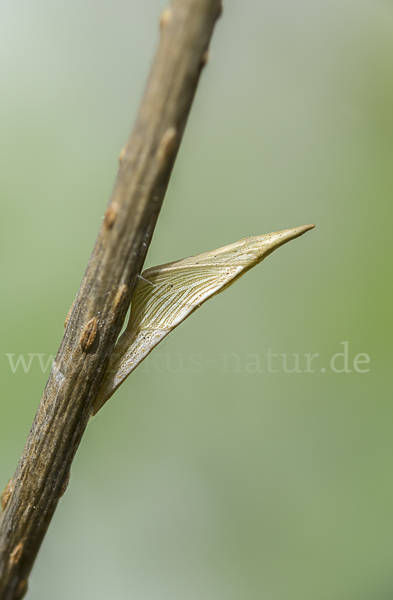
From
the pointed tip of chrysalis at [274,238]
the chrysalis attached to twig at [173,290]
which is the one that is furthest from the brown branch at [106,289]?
the pointed tip of chrysalis at [274,238]

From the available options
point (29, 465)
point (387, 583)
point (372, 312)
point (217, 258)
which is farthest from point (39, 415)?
point (387, 583)

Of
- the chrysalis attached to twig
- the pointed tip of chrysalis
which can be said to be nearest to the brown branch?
the chrysalis attached to twig

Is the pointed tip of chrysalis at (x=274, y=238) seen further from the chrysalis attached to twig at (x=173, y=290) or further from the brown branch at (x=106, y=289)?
the brown branch at (x=106, y=289)

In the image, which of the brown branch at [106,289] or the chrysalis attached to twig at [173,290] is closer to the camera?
the brown branch at [106,289]

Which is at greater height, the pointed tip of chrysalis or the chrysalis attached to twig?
the pointed tip of chrysalis

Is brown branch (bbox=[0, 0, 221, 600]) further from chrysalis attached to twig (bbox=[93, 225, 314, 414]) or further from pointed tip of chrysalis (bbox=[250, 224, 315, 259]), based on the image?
pointed tip of chrysalis (bbox=[250, 224, 315, 259])
